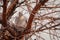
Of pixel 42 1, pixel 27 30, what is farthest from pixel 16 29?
pixel 42 1

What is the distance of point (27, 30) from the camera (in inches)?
58.0

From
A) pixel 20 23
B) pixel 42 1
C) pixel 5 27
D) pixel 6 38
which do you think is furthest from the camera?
pixel 20 23

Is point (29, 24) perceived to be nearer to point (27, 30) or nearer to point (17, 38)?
point (27, 30)

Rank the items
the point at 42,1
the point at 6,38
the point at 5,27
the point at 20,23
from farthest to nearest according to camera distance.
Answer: the point at 20,23 → the point at 6,38 → the point at 5,27 → the point at 42,1

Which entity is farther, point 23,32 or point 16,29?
point 16,29

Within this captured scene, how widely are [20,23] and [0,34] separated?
383mm

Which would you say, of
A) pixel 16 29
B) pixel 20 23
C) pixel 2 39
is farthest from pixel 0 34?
pixel 20 23

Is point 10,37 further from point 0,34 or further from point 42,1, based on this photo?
point 42,1

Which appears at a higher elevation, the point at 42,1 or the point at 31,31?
Answer: the point at 42,1

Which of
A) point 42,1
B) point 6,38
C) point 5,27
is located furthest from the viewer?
point 6,38

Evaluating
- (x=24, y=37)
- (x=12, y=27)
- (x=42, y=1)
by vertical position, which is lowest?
(x=24, y=37)

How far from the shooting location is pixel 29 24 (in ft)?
4.82

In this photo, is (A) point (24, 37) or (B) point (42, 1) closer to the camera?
(B) point (42, 1)

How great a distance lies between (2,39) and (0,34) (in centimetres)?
6
